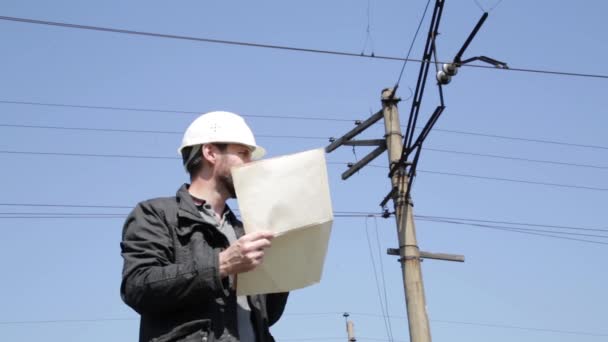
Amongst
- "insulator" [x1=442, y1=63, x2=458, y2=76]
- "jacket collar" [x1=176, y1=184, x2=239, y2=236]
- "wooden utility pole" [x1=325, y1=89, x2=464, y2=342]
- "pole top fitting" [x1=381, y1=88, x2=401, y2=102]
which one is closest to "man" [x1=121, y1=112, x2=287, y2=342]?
"jacket collar" [x1=176, y1=184, x2=239, y2=236]

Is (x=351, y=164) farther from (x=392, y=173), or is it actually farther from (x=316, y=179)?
(x=316, y=179)

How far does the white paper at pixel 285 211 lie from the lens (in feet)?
6.86

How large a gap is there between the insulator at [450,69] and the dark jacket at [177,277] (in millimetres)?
5766

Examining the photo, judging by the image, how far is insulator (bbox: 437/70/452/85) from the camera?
7.68 m

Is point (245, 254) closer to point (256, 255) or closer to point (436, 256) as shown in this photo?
point (256, 255)

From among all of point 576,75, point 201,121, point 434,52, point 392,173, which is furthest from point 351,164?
point 201,121

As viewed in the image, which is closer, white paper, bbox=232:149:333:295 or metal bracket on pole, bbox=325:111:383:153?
white paper, bbox=232:149:333:295

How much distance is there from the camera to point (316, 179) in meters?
2.13

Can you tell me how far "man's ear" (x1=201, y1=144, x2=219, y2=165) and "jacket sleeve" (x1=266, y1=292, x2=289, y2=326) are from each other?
0.54 meters

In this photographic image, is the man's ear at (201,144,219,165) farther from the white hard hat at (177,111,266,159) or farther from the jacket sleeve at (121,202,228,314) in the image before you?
the jacket sleeve at (121,202,228,314)

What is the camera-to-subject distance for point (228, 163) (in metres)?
2.46

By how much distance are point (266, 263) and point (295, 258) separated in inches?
3.8

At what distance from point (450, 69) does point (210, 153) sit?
18.4 ft

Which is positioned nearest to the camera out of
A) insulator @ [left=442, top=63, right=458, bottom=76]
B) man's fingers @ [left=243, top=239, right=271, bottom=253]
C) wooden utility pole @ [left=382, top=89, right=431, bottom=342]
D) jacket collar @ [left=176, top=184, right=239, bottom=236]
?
man's fingers @ [left=243, top=239, right=271, bottom=253]
